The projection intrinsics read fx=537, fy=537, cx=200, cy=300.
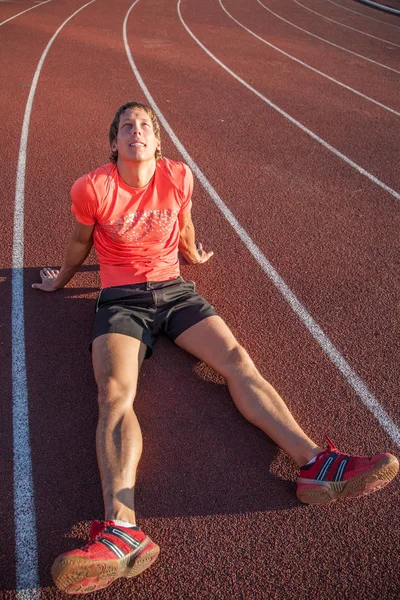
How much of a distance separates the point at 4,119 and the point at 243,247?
14.1 feet

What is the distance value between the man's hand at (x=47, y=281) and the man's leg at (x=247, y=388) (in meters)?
1.25

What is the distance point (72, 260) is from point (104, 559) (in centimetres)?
209

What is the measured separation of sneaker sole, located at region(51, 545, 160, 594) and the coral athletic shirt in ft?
5.63

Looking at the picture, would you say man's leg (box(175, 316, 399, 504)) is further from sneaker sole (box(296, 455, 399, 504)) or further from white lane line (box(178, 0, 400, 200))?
white lane line (box(178, 0, 400, 200))

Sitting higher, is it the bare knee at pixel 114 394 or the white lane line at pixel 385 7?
the white lane line at pixel 385 7

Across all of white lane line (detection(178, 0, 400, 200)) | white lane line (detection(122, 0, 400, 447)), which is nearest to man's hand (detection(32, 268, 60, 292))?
white lane line (detection(122, 0, 400, 447))

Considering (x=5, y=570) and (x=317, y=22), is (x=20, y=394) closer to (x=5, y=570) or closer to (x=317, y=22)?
(x=5, y=570)

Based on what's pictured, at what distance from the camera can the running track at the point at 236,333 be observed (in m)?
2.62

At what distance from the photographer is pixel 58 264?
4523mm

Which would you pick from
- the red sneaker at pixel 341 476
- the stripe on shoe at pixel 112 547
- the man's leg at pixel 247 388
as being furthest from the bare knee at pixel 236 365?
the stripe on shoe at pixel 112 547

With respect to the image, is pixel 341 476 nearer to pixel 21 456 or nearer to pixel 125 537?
pixel 125 537

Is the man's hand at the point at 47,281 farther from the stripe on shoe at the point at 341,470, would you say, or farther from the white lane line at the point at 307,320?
the stripe on shoe at the point at 341,470

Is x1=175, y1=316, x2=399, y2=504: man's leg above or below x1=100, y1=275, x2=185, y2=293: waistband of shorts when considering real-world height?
below

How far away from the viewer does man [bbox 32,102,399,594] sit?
269cm
